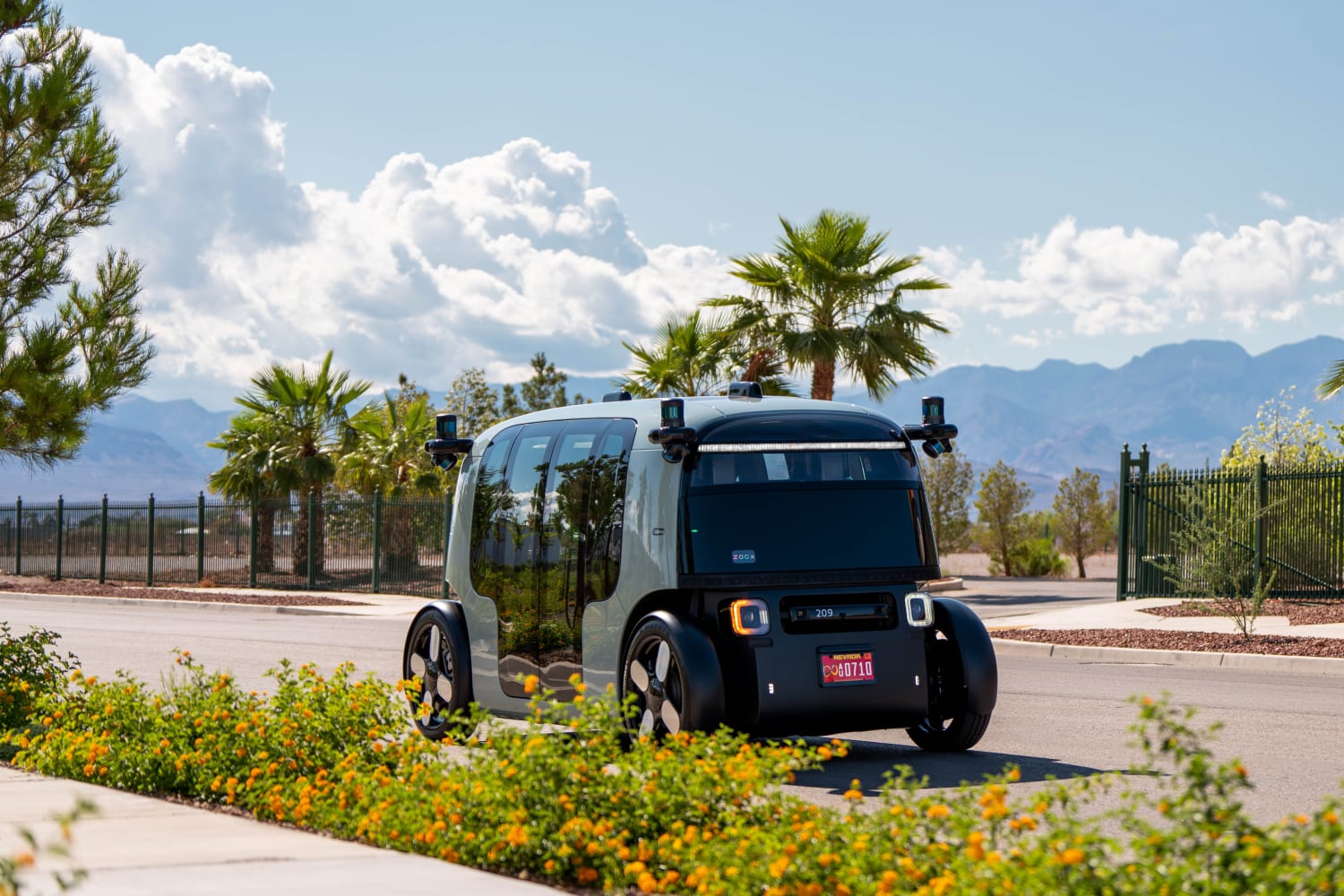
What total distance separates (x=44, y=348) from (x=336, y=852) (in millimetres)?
6481

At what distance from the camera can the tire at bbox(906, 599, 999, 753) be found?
9250 mm

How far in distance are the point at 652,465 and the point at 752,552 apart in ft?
2.60

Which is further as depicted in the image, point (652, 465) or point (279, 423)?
point (279, 423)

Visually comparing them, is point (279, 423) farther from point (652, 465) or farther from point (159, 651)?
point (652, 465)

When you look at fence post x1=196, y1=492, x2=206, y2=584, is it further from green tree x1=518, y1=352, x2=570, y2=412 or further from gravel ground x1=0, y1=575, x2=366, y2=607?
green tree x1=518, y1=352, x2=570, y2=412

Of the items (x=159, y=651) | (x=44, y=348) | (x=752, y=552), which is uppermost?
(x=44, y=348)

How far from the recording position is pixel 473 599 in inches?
412

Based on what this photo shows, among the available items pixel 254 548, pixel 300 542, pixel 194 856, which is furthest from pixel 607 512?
pixel 254 548

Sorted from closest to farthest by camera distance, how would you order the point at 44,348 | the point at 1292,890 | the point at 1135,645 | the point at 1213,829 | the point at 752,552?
the point at 1292,890 < the point at 1213,829 < the point at 752,552 < the point at 44,348 < the point at 1135,645

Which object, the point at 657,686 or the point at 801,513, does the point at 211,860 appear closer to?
the point at 657,686

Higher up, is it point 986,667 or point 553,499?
point 553,499

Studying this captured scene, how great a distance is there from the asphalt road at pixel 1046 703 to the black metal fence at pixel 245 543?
26.6 feet

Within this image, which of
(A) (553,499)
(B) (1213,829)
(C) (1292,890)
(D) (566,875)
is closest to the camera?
(C) (1292,890)

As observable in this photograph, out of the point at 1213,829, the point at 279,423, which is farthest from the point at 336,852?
the point at 279,423
